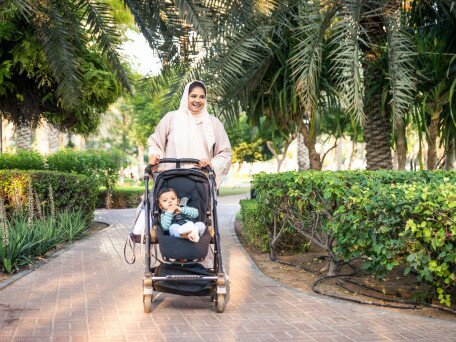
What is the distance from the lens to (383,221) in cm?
582

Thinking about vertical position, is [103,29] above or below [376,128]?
above

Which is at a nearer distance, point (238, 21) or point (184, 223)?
point (184, 223)

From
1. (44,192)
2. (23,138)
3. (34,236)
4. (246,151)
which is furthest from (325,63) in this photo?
(246,151)

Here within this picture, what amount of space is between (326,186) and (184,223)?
1718mm

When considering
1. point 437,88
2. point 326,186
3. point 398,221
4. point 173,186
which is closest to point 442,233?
point 398,221

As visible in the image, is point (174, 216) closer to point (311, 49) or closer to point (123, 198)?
point (311, 49)

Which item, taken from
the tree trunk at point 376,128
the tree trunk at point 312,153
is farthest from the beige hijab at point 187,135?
the tree trunk at point 312,153

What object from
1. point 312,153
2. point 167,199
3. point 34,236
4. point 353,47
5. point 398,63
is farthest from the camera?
point 312,153

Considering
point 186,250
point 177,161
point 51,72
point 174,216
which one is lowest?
point 186,250

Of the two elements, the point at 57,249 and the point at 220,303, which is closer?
the point at 220,303

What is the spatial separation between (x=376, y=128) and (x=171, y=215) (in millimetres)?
6628

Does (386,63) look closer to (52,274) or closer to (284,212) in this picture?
(284,212)

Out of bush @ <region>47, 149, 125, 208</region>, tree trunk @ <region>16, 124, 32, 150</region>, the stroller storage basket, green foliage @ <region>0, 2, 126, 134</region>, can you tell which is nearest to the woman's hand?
the stroller storage basket

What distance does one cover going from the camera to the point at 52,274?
7.67 m
